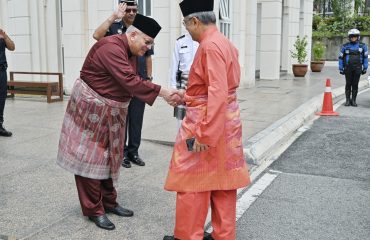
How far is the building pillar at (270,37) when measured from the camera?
58.4 feet

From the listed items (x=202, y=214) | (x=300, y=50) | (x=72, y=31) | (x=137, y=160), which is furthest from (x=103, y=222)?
(x=300, y=50)

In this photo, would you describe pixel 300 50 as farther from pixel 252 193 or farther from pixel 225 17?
pixel 252 193

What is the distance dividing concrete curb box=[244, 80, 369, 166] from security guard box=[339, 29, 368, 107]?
1.03m

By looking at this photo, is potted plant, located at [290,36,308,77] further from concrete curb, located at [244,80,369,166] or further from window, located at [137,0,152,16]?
window, located at [137,0,152,16]

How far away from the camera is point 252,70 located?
15.3 metres

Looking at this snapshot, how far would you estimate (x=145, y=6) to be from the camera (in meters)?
11.6

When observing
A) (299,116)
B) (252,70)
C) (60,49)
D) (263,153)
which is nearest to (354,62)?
(299,116)

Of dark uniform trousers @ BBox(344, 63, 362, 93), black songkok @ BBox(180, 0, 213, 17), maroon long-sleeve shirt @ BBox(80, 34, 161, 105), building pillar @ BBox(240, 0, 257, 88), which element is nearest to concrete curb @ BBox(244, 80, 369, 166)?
dark uniform trousers @ BBox(344, 63, 362, 93)

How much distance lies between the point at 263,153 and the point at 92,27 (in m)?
6.98

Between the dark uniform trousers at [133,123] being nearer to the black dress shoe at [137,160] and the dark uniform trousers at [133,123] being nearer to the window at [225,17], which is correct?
the black dress shoe at [137,160]

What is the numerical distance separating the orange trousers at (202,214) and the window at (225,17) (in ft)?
32.8

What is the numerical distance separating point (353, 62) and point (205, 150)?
9.19 meters

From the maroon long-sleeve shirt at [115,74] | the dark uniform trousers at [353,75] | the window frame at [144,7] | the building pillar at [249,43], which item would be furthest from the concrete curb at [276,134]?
the window frame at [144,7]

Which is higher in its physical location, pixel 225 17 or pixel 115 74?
pixel 225 17
